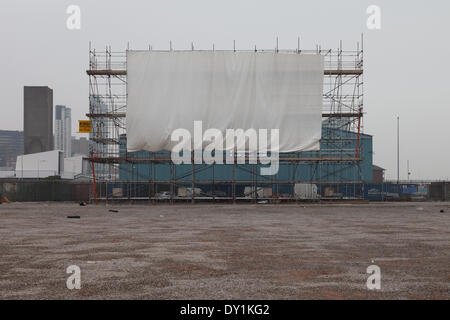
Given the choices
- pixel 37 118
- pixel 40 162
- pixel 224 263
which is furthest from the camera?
pixel 37 118

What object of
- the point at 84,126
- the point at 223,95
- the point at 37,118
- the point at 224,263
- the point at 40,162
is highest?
the point at 37,118

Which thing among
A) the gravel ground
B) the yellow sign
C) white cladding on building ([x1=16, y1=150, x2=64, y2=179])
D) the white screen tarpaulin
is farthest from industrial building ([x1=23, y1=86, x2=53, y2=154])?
the gravel ground

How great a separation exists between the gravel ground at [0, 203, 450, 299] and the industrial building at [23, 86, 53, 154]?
68.7 m

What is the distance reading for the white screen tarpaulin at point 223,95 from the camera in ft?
126

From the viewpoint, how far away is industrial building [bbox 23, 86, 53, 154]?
80500 mm

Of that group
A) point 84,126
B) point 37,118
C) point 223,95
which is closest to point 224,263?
point 223,95

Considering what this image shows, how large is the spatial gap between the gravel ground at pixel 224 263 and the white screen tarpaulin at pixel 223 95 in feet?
69.8

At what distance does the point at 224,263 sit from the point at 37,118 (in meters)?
78.7

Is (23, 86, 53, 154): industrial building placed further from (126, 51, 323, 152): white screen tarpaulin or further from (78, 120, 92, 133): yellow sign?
(126, 51, 323, 152): white screen tarpaulin

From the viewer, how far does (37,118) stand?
267ft

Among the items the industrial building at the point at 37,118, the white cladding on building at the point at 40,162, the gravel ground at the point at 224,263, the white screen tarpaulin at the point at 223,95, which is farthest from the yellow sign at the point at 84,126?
the industrial building at the point at 37,118

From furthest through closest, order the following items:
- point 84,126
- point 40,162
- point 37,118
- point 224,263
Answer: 1. point 37,118
2. point 40,162
3. point 84,126
4. point 224,263

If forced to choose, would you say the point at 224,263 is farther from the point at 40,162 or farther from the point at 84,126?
the point at 40,162

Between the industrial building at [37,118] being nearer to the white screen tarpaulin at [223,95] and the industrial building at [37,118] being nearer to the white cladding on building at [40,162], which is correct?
the white cladding on building at [40,162]
